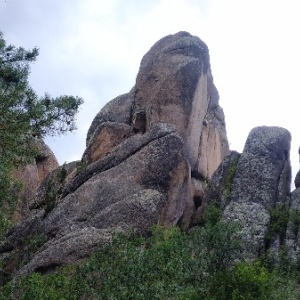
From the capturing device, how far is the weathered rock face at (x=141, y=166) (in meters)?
30.3

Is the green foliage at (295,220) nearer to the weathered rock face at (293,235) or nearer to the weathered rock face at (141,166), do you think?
the weathered rock face at (293,235)

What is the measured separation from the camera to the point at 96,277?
20.7 meters

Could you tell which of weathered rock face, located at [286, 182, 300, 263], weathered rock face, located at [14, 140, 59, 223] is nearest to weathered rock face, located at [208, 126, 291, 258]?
Answer: weathered rock face, located at [286, 182, 300, 263]

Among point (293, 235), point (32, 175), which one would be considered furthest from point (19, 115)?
point (32, 175)

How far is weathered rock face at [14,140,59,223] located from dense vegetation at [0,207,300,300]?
19.3 metres

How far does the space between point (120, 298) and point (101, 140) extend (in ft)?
74.1

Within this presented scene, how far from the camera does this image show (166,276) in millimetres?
20125

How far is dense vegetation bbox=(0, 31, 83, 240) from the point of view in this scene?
24938 mm

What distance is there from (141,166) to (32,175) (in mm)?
18285

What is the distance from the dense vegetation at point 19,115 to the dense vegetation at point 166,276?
16.2 ft

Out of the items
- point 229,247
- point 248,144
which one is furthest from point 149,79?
point 229,247

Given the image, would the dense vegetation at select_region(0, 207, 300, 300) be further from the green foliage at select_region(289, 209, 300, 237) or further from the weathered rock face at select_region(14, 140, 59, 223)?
the weathered rock face at select_region(14, 140, 59, 223)

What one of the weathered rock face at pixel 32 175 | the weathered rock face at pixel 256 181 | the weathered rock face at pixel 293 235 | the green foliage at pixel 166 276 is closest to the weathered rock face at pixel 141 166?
the weathered rock face at pixel 256 181

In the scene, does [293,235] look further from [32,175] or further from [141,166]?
[32,175]
